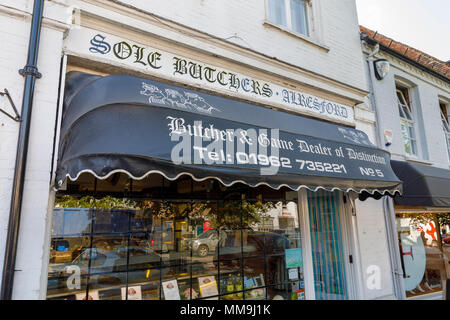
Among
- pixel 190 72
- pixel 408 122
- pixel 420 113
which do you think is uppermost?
pixel 420 113

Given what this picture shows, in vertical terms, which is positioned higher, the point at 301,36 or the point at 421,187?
the point at 301,36

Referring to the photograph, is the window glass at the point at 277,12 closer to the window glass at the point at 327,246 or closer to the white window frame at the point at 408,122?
the window glass at the point at 327,246

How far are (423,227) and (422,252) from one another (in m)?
0.62

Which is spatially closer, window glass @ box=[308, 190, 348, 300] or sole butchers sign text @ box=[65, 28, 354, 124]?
sole butchers sign text @ box=[65, 28, 354, 124]

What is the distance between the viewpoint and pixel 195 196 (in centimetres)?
441

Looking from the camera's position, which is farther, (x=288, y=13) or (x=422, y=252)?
(x=422, y=252)

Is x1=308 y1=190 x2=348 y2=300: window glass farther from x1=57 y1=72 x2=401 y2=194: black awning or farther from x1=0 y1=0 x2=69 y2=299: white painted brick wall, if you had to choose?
x1=0 y1=0 x2=69 y2=299: white painted brick wall

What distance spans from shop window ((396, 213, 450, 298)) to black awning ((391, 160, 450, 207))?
110cm

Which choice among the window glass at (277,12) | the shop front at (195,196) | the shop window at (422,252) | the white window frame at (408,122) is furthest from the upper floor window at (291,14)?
the shop window at (422,252)

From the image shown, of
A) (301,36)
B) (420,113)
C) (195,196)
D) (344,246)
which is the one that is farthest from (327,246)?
(420,113)

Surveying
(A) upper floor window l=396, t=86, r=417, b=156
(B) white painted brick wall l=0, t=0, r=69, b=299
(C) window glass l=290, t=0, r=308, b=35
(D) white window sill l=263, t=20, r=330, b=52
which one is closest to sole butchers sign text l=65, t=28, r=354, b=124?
(B) white painted brick wall l=0, t=0, r=69, b=299

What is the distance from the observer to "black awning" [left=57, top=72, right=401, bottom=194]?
2.60 meters

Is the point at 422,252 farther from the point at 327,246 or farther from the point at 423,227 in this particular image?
the point at 327,246

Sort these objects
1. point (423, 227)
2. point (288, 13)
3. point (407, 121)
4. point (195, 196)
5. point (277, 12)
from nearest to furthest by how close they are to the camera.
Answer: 1. point (195, 196)
2. point (277, 12)
3. point (288, 13)
4. point (423, 227)
5. point (407, 121)
